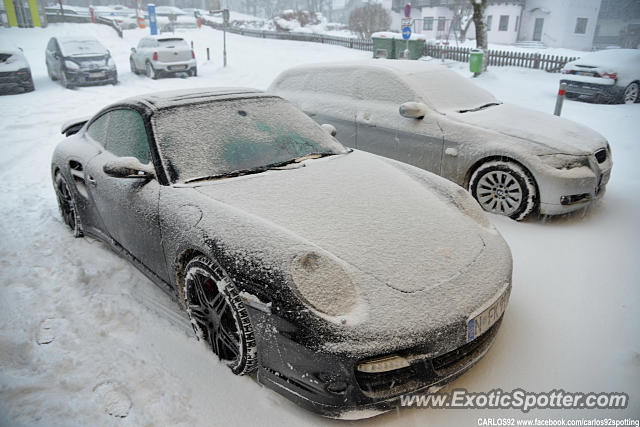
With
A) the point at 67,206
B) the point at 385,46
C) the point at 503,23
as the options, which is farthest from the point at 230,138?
the point at 503,23

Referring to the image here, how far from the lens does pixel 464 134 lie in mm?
4457

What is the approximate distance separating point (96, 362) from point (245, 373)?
35.9 inches

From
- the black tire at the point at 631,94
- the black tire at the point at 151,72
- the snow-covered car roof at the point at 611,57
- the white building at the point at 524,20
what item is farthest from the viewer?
the black tire at the point at 151,72

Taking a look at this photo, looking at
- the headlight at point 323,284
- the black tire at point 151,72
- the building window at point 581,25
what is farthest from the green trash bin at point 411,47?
the headlight at point 323,284

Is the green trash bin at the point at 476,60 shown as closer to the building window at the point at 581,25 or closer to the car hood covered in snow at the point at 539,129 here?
the building window at the point at 581,25

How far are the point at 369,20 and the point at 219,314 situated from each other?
106ft

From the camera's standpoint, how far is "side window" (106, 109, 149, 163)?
2.89 metres

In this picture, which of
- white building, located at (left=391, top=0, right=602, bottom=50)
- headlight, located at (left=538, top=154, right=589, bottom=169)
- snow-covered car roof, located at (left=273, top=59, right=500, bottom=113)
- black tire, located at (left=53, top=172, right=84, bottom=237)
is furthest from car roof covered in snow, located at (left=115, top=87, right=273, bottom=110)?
white building, located at (left=391, top=0, right=602, bottom=50)

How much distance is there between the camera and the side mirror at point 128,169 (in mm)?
2670

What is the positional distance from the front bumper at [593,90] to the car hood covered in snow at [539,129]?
5.86 metres

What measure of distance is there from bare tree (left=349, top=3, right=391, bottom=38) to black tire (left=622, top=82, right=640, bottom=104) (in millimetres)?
23355

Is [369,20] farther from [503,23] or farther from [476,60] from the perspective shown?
[476,60]

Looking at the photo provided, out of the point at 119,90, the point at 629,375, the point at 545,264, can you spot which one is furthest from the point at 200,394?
the point at 119,90

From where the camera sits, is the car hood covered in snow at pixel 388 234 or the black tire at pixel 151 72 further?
the black tire at pixel 151 72
